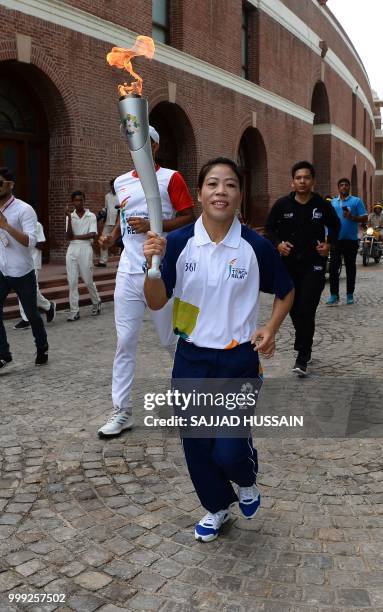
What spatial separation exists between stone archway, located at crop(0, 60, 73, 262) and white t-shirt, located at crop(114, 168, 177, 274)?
9.56 m

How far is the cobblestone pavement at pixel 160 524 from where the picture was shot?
2.62 metres

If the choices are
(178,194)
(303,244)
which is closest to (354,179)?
(303,244)

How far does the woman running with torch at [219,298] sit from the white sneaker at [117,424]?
1.55 meters

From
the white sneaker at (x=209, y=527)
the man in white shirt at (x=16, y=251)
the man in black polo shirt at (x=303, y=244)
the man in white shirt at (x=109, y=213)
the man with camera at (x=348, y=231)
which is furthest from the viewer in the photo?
the man in white shirt at (x=109, y=213)

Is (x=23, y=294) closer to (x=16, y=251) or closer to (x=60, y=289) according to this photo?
(x=16, y=251)

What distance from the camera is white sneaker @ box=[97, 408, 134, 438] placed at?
4.41 m

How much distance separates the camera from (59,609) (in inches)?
98.5

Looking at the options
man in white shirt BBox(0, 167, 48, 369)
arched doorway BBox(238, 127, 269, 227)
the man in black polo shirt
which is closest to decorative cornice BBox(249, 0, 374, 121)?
arched doorway BBox(238, 127, 269, 227)

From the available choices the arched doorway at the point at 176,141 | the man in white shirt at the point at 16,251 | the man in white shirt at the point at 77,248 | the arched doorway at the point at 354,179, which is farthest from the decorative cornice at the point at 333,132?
the man in white shirt at the point at 16,251

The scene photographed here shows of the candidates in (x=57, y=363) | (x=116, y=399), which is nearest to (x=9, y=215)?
(x=57, y=363)

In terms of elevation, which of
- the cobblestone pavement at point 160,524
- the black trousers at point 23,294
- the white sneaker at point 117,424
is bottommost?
the cobblestone pavement at point 160,524

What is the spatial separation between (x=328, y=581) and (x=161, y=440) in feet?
6.24

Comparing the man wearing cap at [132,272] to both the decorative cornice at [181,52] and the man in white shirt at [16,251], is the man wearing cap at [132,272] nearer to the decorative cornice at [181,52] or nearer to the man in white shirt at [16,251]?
the man in white shirt at [16,251]

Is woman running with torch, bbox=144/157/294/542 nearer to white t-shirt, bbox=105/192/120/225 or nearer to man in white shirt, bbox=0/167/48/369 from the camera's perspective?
man in white shirt, bbox=0/167/48/369
